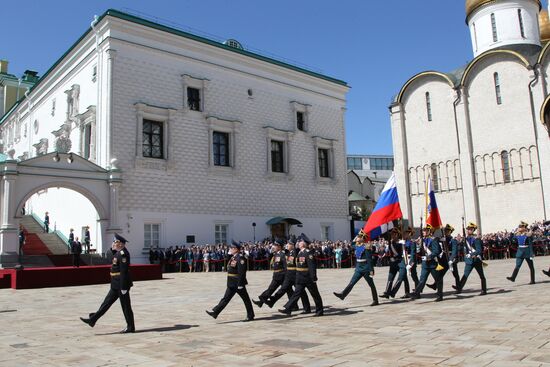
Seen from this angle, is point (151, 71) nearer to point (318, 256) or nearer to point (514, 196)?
point (318, 256)

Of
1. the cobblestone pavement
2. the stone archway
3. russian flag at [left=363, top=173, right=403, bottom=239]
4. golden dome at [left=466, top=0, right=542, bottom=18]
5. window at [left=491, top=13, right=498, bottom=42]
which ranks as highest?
golden dome at [left=466, top=0, right=542, bottom=18]

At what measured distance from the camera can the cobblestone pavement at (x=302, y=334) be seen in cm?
618

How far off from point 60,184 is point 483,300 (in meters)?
19.7

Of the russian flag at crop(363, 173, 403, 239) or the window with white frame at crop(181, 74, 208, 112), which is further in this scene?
the window with white frame at crop(181, 74, 208, 112)

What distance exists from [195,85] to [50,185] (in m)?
10.7

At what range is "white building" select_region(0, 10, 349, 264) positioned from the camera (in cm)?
2631

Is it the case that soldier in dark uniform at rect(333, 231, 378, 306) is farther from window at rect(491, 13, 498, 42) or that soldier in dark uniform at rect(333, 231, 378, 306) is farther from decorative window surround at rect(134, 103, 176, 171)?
window at rect(491, 13, 498, 42)

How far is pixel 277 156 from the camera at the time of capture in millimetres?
34312

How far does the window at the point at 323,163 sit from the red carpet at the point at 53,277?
19343mm

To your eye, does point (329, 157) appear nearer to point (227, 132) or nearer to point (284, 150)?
point (284, 150)

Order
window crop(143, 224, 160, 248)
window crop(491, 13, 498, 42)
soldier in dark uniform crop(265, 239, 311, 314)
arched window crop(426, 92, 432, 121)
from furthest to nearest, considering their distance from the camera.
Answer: arched window crop(426, 92, 432, 121), window crop(491, 13, 498, 42), window crop(143, 224, 160, 248), soldier in dark uniform crop(265, 239, 311, 314)

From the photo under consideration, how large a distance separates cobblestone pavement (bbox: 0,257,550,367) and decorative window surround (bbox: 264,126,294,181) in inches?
795

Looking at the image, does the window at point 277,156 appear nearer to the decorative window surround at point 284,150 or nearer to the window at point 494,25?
the decorative window surround at point 284,150

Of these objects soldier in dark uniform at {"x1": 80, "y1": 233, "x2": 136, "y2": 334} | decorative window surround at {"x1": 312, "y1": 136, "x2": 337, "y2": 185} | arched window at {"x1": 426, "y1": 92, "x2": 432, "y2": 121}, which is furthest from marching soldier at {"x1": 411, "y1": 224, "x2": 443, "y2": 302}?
arched window at {"x1": 426, "y1": 92, "x2": 432, "y2": 121}
